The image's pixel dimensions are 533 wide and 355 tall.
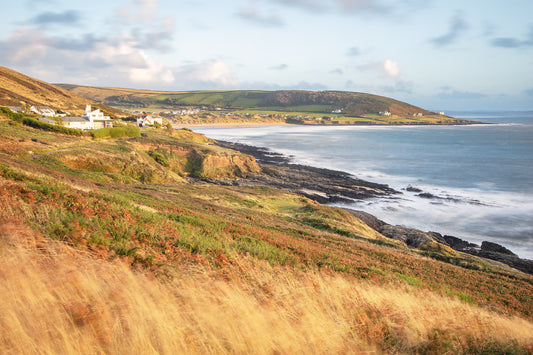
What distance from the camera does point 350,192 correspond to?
4750cm

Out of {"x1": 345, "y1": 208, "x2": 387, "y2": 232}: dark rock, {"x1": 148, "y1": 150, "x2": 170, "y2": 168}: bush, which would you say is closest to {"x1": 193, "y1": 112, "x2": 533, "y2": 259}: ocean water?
{"x1": 345, "y1": 208, "x2": 387, "y2": 232}: dark rock

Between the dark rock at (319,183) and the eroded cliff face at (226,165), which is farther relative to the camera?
the eroded cliff face at (226,165)

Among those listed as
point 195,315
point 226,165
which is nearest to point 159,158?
point 226,165

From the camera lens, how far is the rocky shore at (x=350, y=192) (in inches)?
1039

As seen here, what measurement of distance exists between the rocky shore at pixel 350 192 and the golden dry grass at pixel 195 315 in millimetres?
19602

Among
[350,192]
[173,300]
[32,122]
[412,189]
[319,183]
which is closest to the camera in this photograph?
[173,300]

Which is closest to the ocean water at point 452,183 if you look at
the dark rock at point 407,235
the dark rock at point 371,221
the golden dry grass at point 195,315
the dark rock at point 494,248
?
the dark rock at point 494,248

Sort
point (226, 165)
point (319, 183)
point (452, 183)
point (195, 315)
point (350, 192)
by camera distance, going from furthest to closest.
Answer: point (452, 183) → point (226, 165) → point (319, 183) → point (350, 192) → point (195, 315)

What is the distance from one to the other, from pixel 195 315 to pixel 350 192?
45287 millimetres

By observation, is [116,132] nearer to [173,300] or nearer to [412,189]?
[412,189]

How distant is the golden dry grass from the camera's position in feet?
11.8

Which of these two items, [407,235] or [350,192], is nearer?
[407,235]

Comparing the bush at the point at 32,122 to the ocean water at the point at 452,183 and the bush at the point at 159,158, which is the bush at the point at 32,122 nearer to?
the bush at the point at 159,158

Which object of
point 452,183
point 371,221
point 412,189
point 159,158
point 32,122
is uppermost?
point 32,122
